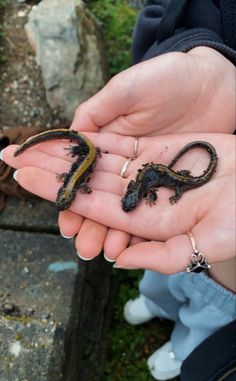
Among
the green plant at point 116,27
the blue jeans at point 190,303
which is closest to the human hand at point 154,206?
the blue jeans at point 190,303

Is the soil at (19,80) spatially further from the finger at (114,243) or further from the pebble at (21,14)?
the finger at (114,243)

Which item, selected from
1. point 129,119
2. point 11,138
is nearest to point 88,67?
point 11,138

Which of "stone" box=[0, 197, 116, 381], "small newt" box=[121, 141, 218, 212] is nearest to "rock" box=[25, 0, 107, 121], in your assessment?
"stone" box=[0, 197, 116, 381]

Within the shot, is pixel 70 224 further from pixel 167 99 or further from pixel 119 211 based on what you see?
pixel 167 99

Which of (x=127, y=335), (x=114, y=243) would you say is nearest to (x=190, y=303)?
(x=114, y=243)

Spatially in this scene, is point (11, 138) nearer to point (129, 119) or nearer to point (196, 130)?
point (129, 119)
